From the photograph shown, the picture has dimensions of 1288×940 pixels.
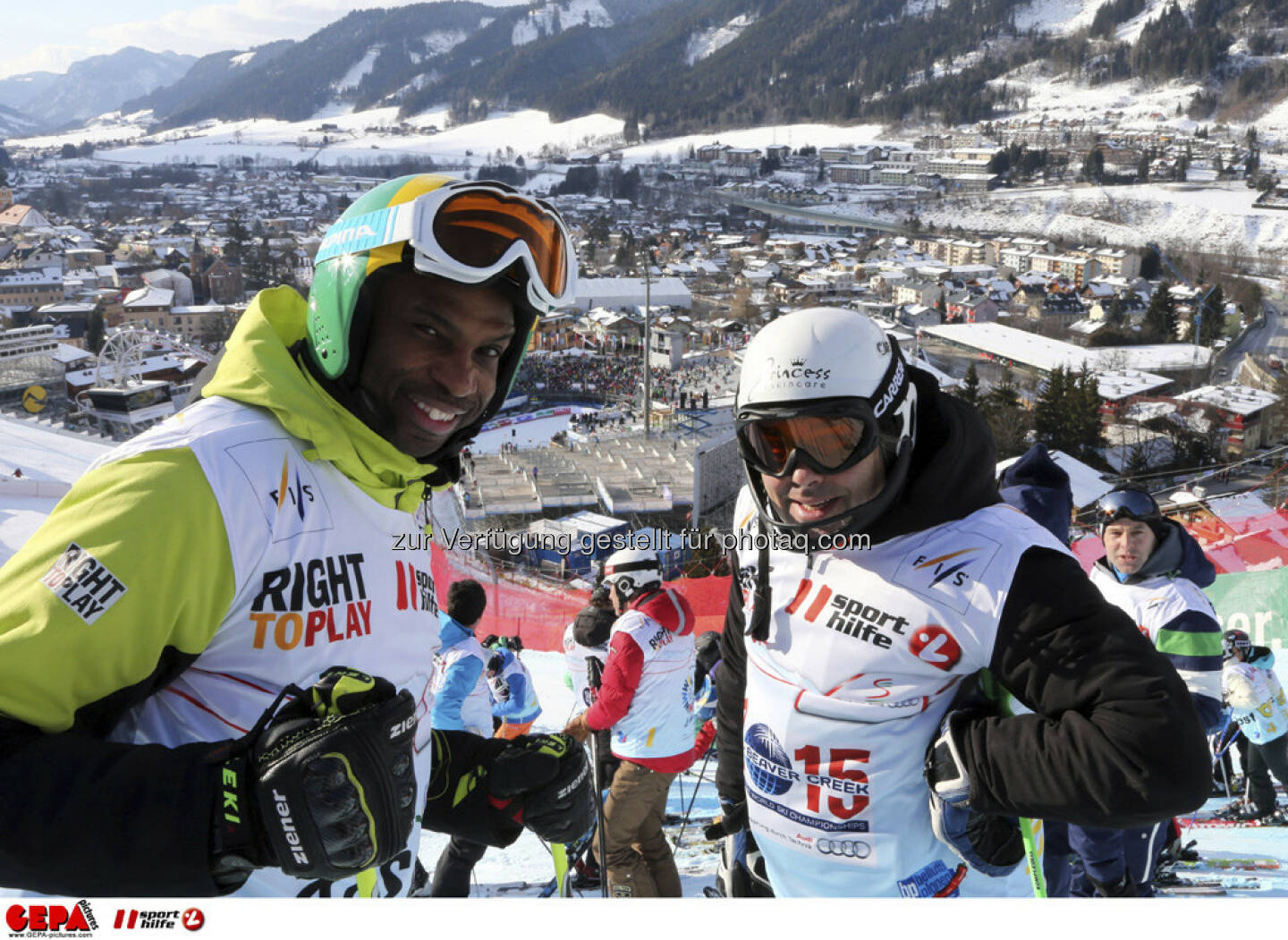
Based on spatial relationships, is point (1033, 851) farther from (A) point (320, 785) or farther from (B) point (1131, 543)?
(B) point (1131, 543)

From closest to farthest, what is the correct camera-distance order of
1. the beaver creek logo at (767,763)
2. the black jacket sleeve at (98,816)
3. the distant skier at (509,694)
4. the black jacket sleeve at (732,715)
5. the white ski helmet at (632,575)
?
the black jacket sleeve at (98,816) < the beaver creek logo at (767,763) < the black jacket sleeve at (732,715) < the white ski helmet at (632,575) < the distant skier at (509,694)

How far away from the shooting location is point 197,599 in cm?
104

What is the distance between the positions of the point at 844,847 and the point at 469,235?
4.02 feet

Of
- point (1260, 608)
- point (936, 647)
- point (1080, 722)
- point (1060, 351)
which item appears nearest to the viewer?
point (1080, 722)

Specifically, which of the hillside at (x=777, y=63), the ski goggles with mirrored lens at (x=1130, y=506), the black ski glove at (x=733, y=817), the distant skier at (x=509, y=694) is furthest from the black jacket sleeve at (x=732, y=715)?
the hillside at (x=777, y=63)

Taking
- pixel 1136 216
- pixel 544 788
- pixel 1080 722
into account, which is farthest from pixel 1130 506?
pixel 1136 216

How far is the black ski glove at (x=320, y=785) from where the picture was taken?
3.16 ft

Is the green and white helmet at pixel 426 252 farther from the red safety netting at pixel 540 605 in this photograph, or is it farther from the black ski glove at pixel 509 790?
the red safety netting at pixel 540 605

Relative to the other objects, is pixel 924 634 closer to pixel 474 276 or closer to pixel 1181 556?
pixel 474 276

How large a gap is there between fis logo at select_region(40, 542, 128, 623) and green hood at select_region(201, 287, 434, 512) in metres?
0.30
